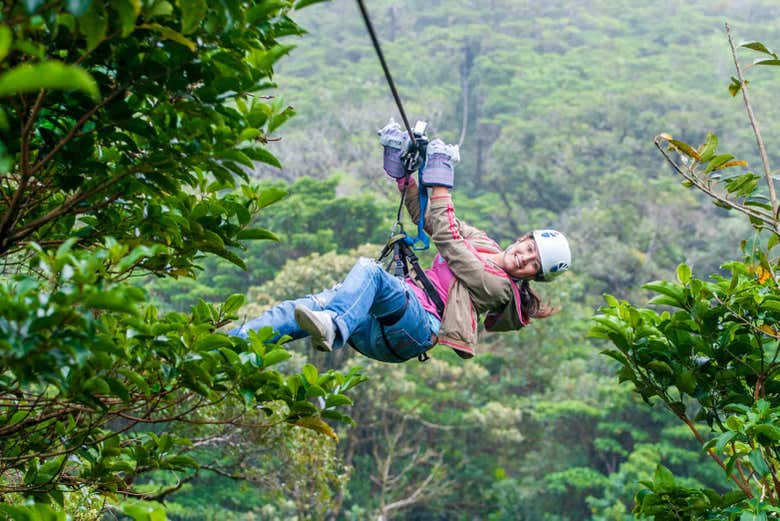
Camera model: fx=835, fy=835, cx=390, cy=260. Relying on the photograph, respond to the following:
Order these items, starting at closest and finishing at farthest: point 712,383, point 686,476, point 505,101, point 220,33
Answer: point 220,33 → point 712,383 → point 686,476 → point 505,101

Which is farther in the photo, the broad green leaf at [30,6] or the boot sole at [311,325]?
the boot sole at [311,325]

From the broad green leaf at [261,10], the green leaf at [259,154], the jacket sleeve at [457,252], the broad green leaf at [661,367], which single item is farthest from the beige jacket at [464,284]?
the broad green leaf at [261,10]

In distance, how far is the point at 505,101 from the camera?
979 inches

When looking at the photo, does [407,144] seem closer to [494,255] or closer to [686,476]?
[494,255]

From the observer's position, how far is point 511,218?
19.9m

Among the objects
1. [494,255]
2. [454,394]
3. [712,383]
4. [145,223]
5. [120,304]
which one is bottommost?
[454,394]

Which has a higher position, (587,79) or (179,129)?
(179,129)

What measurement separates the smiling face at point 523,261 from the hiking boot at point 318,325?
0.85 m

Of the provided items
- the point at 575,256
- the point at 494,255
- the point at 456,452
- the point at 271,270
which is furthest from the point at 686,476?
the point at 494,255

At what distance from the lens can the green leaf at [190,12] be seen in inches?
48.2

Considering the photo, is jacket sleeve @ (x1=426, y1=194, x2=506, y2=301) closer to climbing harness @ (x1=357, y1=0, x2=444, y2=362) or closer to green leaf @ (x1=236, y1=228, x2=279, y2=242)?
climbing harness @ (x1=357, y1=0, x2=444, y2=362)

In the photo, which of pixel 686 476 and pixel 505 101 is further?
pixel 505 101

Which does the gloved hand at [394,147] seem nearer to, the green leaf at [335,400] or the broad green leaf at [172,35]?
the green leaf at [335,400]

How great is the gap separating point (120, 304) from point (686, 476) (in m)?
12.6
